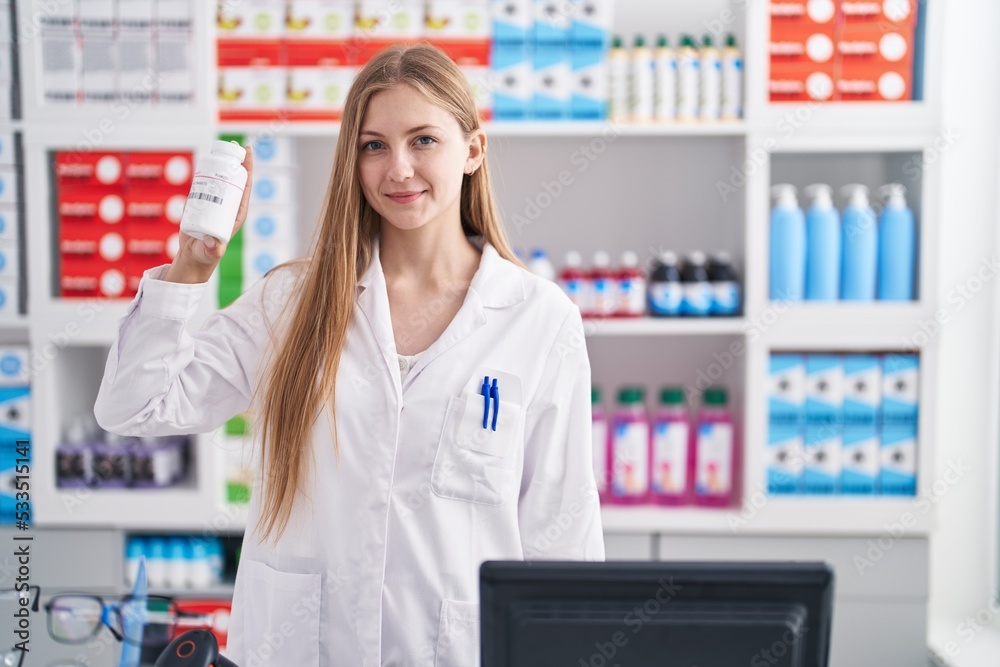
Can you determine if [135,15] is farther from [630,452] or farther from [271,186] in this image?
[630,452]

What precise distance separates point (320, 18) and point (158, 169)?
2.08 ft

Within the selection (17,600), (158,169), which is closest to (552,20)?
(158,169)

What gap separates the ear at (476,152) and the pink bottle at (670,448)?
4.06ft

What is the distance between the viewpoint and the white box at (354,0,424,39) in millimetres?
2445

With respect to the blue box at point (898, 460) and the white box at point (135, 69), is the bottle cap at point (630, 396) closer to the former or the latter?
the blue box at point (898, 460)

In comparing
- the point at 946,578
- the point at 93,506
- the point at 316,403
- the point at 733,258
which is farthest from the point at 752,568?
the point at 946,578

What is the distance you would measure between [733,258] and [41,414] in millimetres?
2121

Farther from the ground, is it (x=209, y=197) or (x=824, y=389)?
(x=209, y=197)

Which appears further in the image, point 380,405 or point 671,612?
point 380,405

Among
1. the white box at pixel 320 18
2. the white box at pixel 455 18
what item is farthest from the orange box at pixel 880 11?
the white box at pixel 320 18

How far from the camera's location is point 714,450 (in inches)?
100

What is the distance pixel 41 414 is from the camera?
2.53 meters

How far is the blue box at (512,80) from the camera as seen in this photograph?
8.11ft

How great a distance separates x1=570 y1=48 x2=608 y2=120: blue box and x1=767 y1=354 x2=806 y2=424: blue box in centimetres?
89
